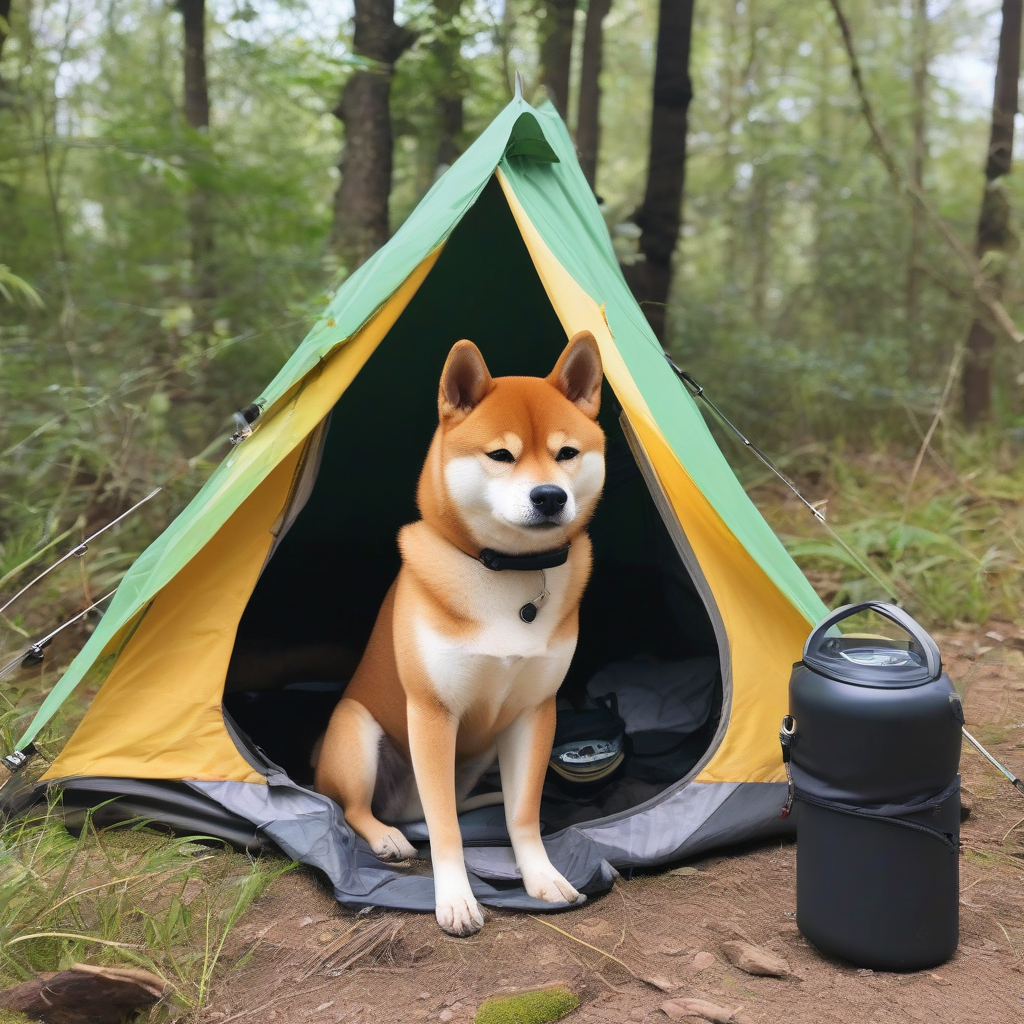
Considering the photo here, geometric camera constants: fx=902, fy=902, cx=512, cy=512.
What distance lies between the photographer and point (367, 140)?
5.53m

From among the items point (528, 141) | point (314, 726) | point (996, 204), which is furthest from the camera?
point (996, 204)

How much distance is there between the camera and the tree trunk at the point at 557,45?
6.23 meters

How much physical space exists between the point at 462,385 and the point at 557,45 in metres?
4.96

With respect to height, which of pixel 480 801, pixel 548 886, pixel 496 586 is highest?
pixel 496 586

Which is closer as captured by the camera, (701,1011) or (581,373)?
(701,1011)

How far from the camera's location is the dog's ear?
2254 mm

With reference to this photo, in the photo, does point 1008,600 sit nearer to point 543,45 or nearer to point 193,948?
point 193,948

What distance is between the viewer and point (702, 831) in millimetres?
2447

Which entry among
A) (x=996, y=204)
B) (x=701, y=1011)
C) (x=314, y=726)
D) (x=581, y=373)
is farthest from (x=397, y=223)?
(x=701, y=1011)

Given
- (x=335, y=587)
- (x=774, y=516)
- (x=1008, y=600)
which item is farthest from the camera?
(x=774, y=516)

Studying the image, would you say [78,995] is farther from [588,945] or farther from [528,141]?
[528,141]

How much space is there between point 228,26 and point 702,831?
698cm

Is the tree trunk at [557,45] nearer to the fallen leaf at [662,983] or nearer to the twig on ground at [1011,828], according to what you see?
the twig on ground at [1011,828]

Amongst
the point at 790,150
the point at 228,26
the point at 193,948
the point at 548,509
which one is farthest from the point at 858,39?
the point at 193,948
